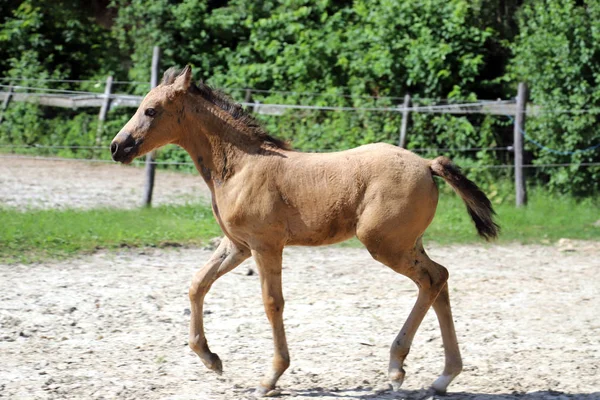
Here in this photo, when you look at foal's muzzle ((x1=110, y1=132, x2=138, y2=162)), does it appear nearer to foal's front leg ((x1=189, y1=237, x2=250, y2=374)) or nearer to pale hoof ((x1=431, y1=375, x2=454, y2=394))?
foal's front leg ((x1=189, y1=237, x2=250, y2=374))

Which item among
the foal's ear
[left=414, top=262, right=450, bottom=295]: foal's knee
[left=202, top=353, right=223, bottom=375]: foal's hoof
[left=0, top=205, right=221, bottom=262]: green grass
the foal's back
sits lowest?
[left=0, top=205, right=221, bottom=262]: green grass

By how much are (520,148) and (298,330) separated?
787 centimetres

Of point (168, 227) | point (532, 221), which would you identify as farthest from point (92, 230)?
point (532, 221)

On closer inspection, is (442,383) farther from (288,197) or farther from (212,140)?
(212,140)

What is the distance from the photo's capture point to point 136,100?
14352 millimetres

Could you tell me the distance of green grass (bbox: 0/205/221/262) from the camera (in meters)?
9.56

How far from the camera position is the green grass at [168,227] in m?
9.79

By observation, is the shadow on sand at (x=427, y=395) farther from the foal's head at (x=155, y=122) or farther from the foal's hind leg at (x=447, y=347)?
the foal's head at (x=155, y=122)

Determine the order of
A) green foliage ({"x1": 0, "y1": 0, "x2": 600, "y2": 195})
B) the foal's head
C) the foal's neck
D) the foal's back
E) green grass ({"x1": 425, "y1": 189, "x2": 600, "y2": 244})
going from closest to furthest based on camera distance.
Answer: the foal's back, the foal's head, the foal's neck, green grass ({"x1": 425, "y1": 189, "x2": 600, "y2": 244}), green foliage ({"x1": 0, "y1": 0, "x2": 600, "y2": 195})

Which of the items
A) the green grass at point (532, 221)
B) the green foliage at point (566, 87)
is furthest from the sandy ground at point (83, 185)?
the green foliage at point (566, 87)

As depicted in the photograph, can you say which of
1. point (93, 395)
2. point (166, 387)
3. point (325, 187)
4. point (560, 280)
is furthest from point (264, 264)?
point (560, 280)

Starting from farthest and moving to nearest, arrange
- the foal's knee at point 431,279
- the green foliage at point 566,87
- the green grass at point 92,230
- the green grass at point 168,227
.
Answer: the green foliage at point 566,87
the green grass at point 168,227
the green grass at point 92,230
the foal's knee at point 431,279

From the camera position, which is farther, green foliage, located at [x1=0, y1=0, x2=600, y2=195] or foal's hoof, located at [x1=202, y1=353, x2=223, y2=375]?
green foliage, located at [x1=0, y1=0, x2=600, y2=195]

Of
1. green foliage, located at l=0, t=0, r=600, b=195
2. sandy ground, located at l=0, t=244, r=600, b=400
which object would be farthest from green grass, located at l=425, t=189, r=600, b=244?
sandy ground, located at l=0, t=244, r=600, b=400
